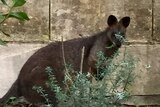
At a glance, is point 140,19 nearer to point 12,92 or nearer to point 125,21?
point 125,21

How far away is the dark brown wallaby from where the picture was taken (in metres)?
7.07

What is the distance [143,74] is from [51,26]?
141cm

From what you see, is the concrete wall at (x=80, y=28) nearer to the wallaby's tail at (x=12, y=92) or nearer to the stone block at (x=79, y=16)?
the stone block at (x=79, y=16)

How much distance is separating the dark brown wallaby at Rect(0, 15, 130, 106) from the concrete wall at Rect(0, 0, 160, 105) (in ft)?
0.90

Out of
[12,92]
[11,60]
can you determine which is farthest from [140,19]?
[12,92]

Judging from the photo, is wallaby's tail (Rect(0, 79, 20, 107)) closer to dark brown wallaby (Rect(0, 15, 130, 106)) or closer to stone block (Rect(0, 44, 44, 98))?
dark brown wallaby (Rect(0, 15, 130, 106))

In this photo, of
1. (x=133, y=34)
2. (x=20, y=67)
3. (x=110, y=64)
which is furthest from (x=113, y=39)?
(x=110, y=64)

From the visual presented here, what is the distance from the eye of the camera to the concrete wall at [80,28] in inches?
297

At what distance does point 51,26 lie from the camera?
7.55 meters

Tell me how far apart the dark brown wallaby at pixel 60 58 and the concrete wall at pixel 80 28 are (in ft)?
0.90

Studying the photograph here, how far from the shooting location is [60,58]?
7191 mm

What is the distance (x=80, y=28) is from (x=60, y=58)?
0.64 metres

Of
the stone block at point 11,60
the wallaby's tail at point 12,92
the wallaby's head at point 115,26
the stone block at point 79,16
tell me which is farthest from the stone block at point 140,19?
the wallaby's tail at point 12,92

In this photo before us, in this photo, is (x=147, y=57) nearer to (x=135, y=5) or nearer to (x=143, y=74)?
(x=143, y=74)
